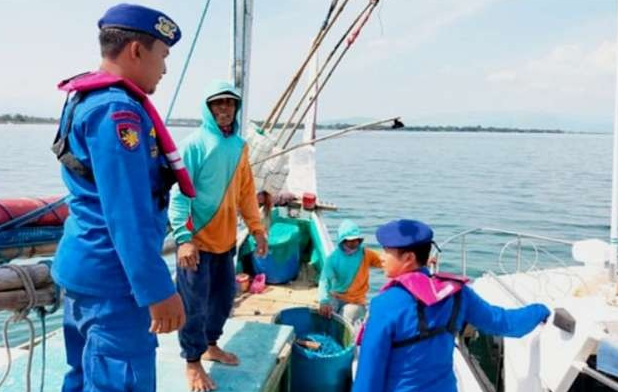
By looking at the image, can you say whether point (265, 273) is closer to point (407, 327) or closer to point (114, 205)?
point (407, 327)

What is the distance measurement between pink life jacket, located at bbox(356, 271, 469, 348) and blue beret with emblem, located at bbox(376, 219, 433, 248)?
0.44 feet

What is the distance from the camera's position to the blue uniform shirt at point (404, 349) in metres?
2.17

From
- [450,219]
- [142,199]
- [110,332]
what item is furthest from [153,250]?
[450,219]

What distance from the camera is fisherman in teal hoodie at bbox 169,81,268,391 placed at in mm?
2840

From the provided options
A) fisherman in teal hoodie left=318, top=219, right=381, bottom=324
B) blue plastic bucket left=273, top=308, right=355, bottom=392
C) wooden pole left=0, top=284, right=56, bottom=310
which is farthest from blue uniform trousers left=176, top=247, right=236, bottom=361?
fisherman in teal hoodie left=318, top=219, right=381, bottom=324

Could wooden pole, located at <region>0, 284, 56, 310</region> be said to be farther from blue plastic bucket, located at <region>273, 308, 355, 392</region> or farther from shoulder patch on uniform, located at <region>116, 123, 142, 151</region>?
blue plastic bucket, located at <region>273, 308, 355, 392</region>

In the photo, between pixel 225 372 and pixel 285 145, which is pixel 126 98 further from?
pixel 285 145

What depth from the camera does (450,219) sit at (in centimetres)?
1856

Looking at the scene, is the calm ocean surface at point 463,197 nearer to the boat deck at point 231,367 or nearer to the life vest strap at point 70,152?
the boat deck at point 231,367

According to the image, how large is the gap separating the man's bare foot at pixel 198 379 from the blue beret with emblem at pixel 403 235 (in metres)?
1.36

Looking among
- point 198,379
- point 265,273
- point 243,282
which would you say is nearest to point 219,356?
point 198,379

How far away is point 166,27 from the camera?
1.77 meters

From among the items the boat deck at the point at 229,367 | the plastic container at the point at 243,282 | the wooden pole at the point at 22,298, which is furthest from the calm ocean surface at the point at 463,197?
the wooden pole at the point at 22,298

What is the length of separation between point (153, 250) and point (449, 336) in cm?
134
